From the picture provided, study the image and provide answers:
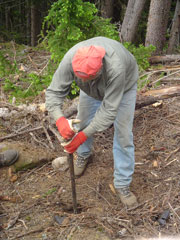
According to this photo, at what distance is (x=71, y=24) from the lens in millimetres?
4828

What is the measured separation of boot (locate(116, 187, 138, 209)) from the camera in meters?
3.18

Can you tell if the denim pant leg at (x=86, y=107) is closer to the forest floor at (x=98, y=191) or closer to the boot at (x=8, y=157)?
the forest floor at (x=98, y=191)

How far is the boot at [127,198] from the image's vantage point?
318cm

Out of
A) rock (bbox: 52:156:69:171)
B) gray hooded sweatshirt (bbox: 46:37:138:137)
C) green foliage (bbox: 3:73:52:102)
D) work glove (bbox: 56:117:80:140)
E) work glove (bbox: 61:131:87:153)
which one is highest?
gray hooded sweatshirt (bbox: 46:37:138:137)

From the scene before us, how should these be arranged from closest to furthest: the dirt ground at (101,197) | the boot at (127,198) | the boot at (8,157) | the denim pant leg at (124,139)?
the dirt ground at (101,197) < the denim pant leg at (124,139) < the boot at (127,198) < the boot at (8,157)

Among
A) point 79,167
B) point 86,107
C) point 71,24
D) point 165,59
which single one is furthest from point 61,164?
point 165,59

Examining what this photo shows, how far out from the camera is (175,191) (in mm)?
3332

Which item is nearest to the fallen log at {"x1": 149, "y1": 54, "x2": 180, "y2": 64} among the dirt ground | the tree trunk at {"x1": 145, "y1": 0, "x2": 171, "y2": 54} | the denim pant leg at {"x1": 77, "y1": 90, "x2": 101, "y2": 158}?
the tree trunk at {"x1": 145, "y1": 0, "x2": 171, "y2": 54}

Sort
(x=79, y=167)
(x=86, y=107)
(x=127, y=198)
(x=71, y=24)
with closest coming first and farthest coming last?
1. (x=127, y=198)
2. (x=86, y=107)
3. (x=79, y=167)
4. (x=71, y=24)

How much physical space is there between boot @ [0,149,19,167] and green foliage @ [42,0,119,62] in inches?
88.8

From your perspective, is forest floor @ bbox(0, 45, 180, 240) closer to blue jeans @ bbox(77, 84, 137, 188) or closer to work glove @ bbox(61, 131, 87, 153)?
blue jeans @ bbox(77, 84, 137, 188)

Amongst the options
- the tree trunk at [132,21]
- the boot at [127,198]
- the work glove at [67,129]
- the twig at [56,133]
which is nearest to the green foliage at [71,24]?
the twig at [56,133]

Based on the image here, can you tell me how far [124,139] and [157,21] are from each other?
5.44 meters

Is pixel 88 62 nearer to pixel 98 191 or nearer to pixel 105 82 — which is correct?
pixel 105 82
